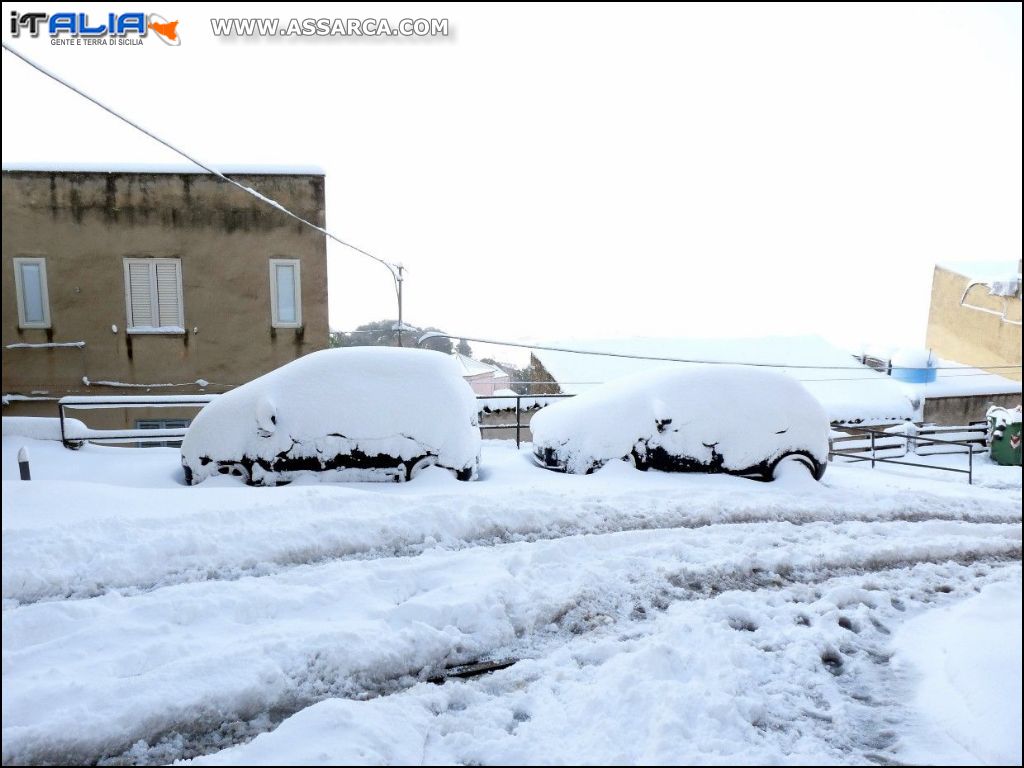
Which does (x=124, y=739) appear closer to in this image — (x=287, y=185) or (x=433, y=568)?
(x=433, y=568)

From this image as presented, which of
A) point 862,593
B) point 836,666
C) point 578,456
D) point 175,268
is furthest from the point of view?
point 175,268

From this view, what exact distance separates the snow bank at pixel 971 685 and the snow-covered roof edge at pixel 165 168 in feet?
35.0

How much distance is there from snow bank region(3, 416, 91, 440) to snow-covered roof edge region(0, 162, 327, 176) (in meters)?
3.65

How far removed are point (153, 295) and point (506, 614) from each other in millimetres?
9520

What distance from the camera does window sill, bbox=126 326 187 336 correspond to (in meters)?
10.1

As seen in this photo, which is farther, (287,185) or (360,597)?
(287,185)

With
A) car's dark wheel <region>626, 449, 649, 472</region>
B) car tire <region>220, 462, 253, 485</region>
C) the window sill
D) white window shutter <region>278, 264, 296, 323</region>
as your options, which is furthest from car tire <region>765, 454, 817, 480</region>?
the window sill

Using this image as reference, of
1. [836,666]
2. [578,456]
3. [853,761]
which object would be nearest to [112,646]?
[853,761]

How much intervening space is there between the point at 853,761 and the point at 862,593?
68.3 inches

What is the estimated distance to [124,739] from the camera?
2408 mm

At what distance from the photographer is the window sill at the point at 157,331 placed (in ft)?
33.2

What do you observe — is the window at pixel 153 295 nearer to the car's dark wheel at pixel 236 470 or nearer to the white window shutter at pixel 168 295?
the white window shutter at pixel 168 295

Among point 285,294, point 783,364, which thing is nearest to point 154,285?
point 285,294

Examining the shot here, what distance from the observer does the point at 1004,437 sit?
12.1 m
